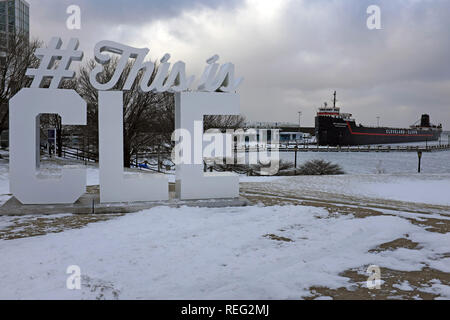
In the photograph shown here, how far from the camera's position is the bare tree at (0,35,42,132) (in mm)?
21094

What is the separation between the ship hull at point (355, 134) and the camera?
8338cm

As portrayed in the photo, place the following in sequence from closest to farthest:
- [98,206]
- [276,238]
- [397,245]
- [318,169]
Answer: [397,245] → [276,238] → [98,206] → [318,169]

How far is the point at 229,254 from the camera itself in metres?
5.66

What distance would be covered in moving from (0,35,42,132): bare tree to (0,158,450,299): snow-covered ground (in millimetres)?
16037

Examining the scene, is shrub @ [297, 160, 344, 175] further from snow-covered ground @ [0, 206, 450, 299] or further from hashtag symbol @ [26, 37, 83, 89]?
hashtag symbol @ [26, 37, 83, 89]

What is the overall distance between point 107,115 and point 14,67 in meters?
16.1

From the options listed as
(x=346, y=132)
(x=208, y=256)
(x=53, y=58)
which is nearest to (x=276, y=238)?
(x=208, y=256)

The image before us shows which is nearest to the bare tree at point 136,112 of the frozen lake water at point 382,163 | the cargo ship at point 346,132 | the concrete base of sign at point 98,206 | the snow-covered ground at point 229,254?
A: the concrete base of sign at point 98,206

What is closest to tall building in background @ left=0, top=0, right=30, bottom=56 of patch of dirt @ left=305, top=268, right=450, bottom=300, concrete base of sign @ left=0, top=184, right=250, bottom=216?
concrete base of sign @ left=0, top=184, right=250, bottom=216

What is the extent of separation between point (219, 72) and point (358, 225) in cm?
527

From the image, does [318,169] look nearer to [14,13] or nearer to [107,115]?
[107,115]

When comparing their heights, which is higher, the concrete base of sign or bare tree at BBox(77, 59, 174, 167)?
bare tree at BBox(77, 59, 174, 167)

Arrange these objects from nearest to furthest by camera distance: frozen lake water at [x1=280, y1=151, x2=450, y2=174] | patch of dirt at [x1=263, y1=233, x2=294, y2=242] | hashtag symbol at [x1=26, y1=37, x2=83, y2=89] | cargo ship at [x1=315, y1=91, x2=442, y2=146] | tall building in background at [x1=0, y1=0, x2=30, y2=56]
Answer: patch of dirt at [x1=263, y1=233, x2=294, y2=242]
hashtag symbol at [x1=26, y1=37, x2=83, y2=89]
frozen lake water at [x1=280, y1=151, x2=450, y2=174]
tall building in background at [x1=0, y1=0, x2=30, y2=56]
cargo ship at [x1=315, y1=91, x2=442, y2=146]
